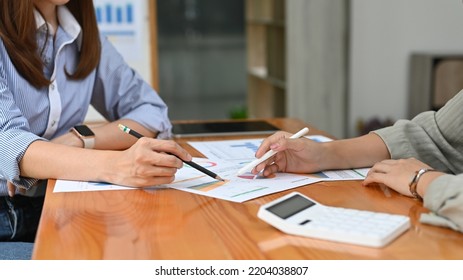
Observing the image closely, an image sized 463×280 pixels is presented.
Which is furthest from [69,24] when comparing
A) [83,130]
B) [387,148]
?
[387,148]

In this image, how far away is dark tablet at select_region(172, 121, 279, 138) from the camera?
1.83m

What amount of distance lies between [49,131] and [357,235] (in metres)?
0.99

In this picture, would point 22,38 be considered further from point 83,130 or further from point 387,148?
point 387,148

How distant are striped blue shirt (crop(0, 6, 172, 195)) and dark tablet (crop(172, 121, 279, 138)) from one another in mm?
78

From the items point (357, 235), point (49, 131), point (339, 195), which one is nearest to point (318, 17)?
point (49, 131)

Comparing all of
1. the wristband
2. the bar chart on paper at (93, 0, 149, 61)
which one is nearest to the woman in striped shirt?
the wristband

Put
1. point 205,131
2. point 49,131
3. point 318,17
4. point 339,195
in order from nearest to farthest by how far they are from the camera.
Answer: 1. point 339,195
2. point 49,131
3. point 205,131
4. point 318,17

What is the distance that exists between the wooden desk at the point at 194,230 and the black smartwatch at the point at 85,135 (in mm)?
417

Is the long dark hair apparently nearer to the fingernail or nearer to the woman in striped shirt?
the woman in striped shirt

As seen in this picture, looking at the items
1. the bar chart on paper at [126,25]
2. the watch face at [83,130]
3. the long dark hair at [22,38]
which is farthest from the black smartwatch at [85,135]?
the bar chart on paper at [126,25]

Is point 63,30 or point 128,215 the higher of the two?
point 63,30
